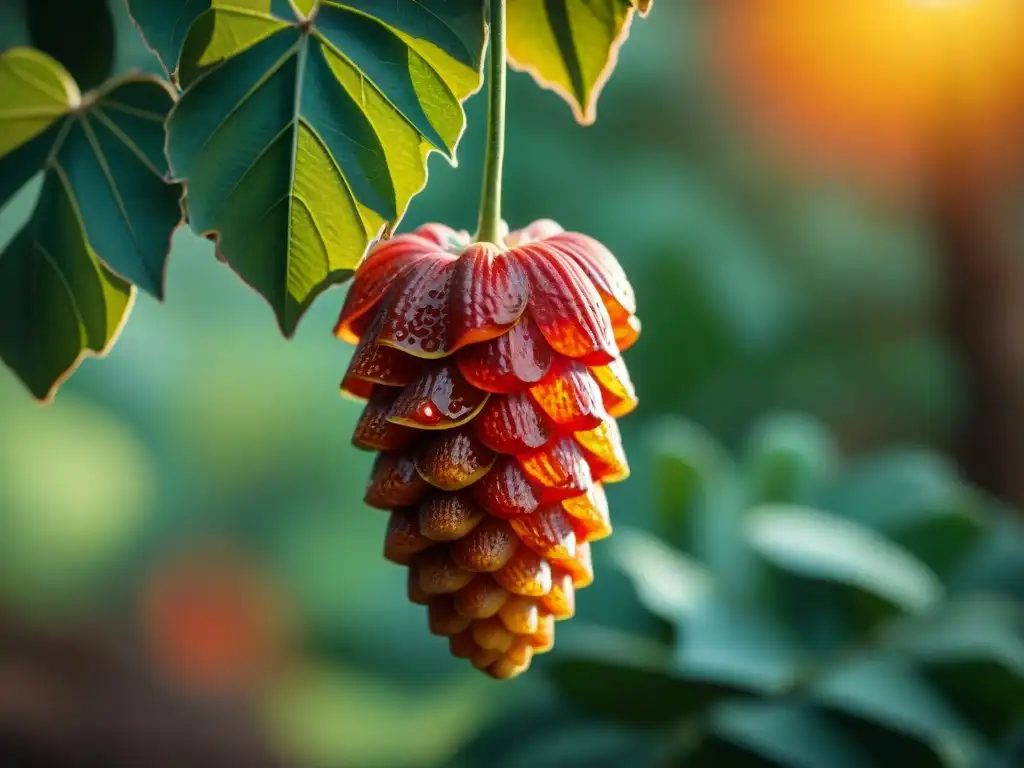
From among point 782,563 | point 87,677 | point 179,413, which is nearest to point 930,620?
point 782,563

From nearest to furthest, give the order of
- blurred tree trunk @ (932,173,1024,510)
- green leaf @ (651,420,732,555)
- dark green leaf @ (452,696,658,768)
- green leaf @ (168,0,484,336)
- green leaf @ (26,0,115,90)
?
green leaf @ (168,0,484,336) → green leaf @ (26,0,115,90) → dark green leaf @ (452,696,658,768) → green leaf @ (651,420,732,555) → blurred tree trunk @ (932,173,1024,510)

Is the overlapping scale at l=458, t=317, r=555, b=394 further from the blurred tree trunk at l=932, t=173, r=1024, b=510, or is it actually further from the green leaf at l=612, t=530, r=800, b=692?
the blurred tree trunk at l=932, t=173, r=1024, b=510

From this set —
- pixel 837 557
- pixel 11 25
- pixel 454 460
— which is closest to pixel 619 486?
pixel 837 557

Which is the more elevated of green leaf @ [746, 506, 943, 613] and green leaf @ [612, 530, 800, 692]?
green leaf @ [746, 506, 943, 613]

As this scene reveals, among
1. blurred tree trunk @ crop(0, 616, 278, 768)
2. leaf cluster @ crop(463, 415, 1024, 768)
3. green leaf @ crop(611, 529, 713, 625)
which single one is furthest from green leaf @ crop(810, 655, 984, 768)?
blurred tree trunk @ crop(0, 616, 278, 768)

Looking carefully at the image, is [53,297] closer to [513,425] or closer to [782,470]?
[513,425]

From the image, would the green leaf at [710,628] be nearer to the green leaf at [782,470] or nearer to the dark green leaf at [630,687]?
the dark green leaf at [630,687]
